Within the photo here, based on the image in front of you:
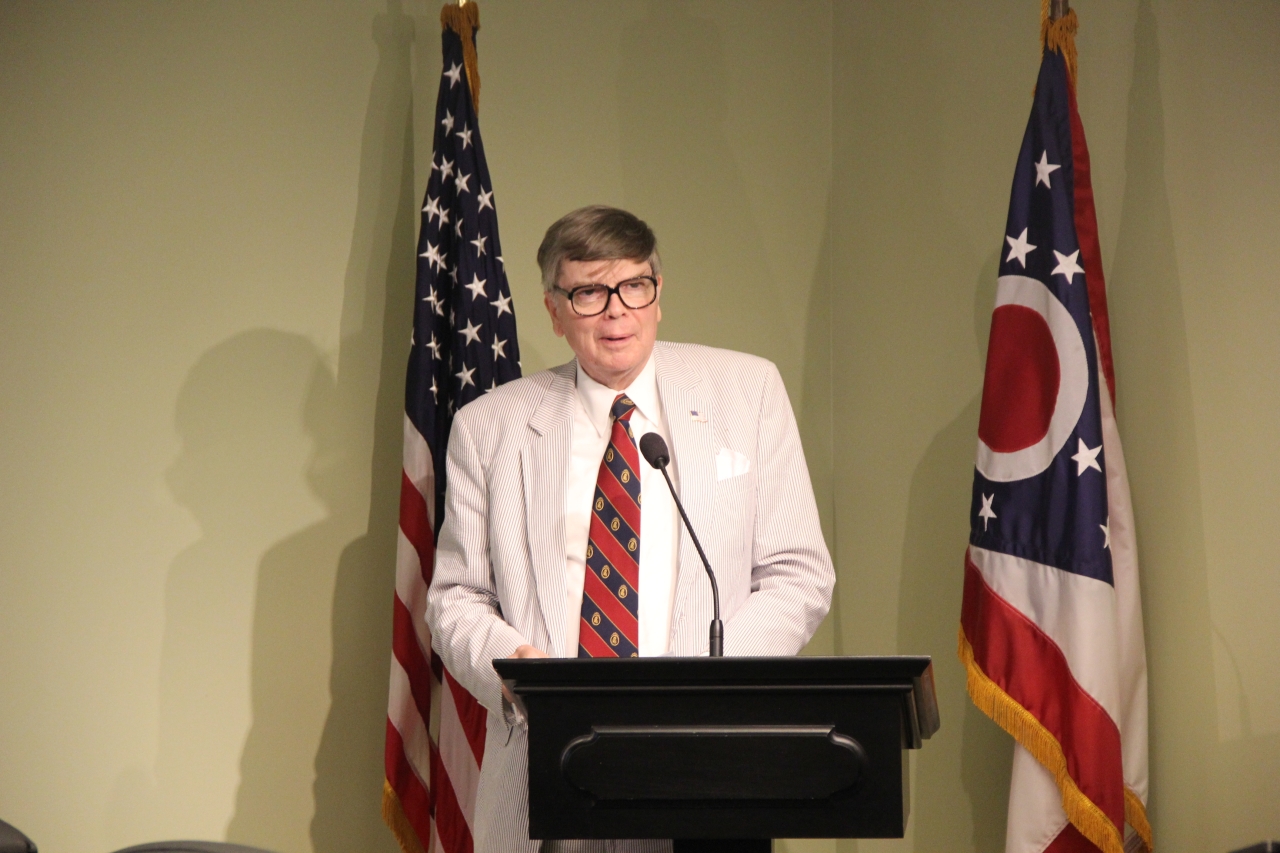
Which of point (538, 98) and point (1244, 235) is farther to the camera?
point (538, 98)

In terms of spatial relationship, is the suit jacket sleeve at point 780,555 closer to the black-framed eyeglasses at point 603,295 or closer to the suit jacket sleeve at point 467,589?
the black-framed eyeglasses at point 603,295

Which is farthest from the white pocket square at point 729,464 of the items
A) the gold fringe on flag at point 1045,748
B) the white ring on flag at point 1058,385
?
the gold fringe on flag at point 1045,748

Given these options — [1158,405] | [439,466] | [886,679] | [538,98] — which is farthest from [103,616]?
[1158,405]

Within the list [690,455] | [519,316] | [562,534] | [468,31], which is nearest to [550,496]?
[562,534]

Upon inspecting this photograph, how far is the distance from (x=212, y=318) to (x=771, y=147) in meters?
1.94

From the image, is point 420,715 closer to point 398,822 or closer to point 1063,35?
point 398,822

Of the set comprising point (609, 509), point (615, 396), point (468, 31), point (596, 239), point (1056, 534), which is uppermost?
point (468, 31)

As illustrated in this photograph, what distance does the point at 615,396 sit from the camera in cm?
282

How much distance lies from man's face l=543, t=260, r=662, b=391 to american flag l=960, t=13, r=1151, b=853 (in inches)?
38.3

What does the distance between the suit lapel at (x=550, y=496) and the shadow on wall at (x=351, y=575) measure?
44.7 inches

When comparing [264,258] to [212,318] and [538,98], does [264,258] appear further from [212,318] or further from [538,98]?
[538,98]

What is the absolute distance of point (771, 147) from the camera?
14.4 ft

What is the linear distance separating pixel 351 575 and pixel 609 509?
4.65ft

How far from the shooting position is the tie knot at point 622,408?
2.74 meters
